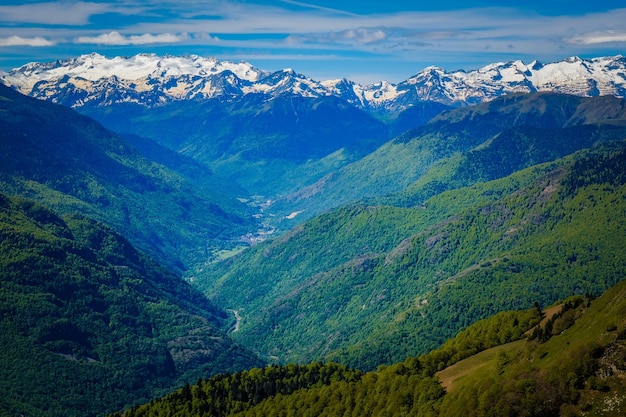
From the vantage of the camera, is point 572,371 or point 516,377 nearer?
point 572,371

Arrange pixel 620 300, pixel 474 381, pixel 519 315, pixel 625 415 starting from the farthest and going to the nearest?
1. pixel 519 315
2. pixel 474 381
3. pixel 620 300
4. pixel 625 415

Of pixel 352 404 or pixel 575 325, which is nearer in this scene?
pixel 575 325

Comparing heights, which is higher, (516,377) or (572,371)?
(572,371)

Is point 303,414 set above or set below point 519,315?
below

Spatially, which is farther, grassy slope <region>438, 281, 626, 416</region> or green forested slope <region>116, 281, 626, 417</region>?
green forested slope <region>116, 281, 626, 417</region>

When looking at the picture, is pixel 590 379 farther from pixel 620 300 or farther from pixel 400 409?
pixel 400 409

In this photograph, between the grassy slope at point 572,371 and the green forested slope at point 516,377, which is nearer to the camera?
the grassy slope at point 572,371

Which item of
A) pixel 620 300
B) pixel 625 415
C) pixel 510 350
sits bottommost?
pixel 510 350

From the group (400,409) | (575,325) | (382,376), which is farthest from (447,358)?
(575,325)
